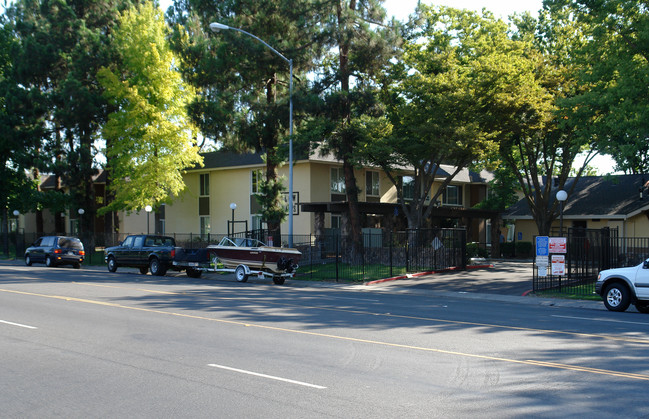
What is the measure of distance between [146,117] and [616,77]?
94.6ft

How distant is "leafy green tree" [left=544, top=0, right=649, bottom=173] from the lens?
78.5ft

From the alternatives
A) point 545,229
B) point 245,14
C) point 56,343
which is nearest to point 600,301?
point 56,343

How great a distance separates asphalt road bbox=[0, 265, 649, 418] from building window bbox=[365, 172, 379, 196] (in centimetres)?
2679

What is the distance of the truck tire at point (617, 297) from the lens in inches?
713

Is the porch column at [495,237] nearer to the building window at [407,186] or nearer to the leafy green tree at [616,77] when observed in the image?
the building window at [407,186]

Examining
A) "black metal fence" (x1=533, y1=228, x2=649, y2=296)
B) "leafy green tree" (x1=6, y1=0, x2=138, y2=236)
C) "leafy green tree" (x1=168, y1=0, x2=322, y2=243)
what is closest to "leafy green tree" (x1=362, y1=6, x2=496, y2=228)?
"leafy green tree" (x1=168, y1=0, x2=322, y2=243)

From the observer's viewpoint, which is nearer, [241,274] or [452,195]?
[241,274]

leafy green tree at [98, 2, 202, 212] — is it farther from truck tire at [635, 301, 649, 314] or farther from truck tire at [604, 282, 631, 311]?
truck tire at [635, 301, 649, 314]

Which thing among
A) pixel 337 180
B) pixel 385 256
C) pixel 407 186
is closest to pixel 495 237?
pixel 407 186

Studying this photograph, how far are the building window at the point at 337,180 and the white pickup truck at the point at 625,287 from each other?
25.0 meters

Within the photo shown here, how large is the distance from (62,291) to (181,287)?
419cm

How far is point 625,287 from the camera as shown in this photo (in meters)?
18.2

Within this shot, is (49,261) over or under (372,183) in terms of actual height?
under

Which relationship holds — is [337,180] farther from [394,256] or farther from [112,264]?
[112,264]
